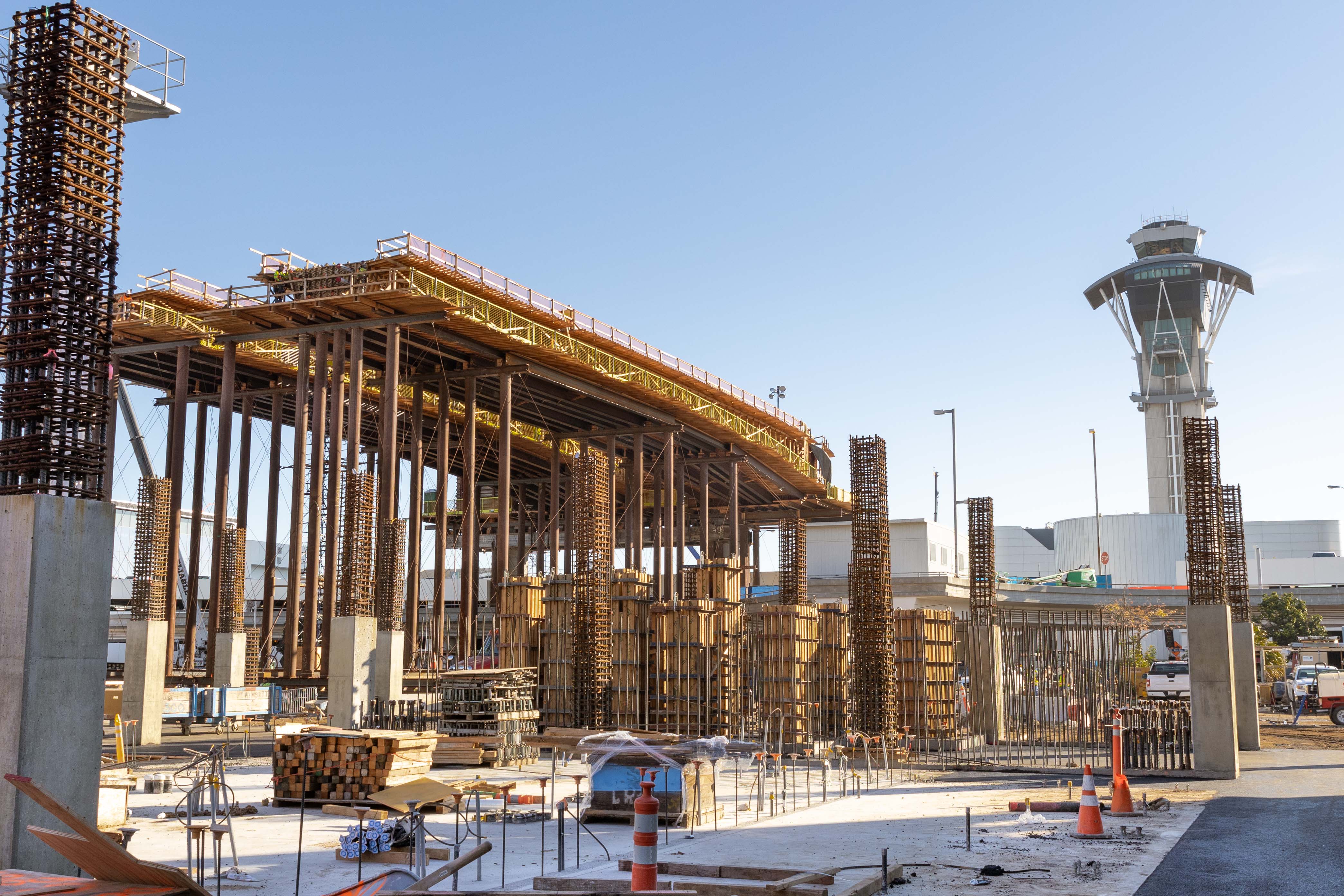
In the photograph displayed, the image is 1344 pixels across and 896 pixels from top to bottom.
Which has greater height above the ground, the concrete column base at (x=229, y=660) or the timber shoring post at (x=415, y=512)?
the timber shoring post at (x=415, y=512)

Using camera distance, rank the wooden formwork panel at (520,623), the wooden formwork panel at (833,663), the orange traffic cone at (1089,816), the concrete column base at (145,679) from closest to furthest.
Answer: the orange traffic cone at (1089,816)
the concrete column base at (145,679)
the wooden formwork panel at (520,623)
the wooden formwork panel at (833,663)

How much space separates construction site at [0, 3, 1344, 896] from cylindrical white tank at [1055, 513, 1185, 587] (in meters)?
49.2

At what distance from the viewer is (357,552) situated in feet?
97.3

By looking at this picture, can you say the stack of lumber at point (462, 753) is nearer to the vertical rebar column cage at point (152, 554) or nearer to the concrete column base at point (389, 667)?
the concrete column base at point (389, 667)

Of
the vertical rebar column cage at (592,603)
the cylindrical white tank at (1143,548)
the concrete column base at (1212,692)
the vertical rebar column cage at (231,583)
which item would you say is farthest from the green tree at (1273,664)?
the cylindrical white tank at (1143,548)

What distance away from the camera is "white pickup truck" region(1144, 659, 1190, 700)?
128 feet

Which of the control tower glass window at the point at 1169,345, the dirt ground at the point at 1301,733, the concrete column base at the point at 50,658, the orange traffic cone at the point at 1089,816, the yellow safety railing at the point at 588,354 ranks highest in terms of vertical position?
the control tower glass window at the point at 1169,345

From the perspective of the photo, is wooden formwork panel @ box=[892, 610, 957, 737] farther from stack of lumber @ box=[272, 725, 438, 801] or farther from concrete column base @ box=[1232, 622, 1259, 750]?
stack of lumber @ box=[272, 725, 438, 801]

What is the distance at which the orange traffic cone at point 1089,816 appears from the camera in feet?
43.9

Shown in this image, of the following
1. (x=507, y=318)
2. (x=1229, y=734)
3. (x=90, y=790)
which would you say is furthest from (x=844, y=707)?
(x=90, y=790)

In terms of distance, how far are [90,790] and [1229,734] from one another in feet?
58.7

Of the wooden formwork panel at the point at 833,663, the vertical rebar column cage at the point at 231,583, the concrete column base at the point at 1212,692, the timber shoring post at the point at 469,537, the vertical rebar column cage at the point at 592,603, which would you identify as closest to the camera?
the concrete column base at the point at 1212,692

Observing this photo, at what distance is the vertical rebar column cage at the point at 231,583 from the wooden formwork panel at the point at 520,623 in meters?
10.4

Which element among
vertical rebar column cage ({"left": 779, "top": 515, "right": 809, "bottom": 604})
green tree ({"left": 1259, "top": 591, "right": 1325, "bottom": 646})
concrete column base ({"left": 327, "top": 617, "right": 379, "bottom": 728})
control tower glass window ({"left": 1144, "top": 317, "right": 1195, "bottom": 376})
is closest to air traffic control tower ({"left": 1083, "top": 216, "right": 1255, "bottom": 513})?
control tower glass window ({"left": 1144, "top": 317, "right": 1195, "bottom": 376})
